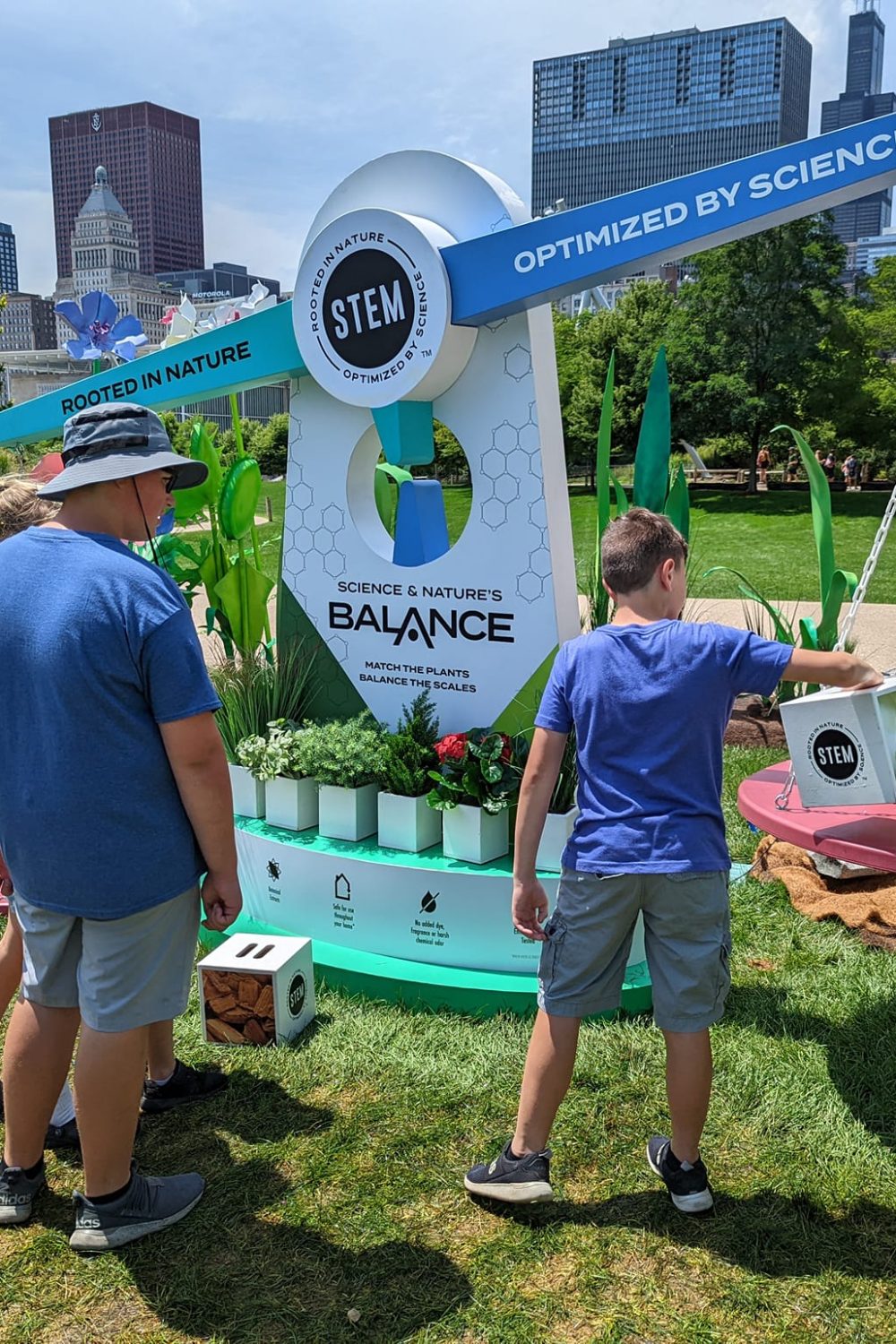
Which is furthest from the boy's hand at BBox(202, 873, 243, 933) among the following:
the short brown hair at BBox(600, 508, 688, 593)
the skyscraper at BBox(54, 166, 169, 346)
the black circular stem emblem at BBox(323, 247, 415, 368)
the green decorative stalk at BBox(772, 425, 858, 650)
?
the skyscraper at BBox(54, 166, 169, 346)

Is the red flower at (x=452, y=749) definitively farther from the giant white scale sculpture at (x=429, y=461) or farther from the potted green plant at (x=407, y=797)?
the giant white scale sculpture at (x=429, y=461)

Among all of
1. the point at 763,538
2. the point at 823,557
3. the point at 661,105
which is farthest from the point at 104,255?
the point at 823,557

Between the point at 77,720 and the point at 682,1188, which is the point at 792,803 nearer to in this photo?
the point at 682,1188

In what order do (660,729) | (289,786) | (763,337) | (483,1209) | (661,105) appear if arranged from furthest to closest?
1. (661,105)
2. (763,337)
3. (289,786)
4. (483,1209)
5. (660,729)

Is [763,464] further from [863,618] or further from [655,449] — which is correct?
[655,449]

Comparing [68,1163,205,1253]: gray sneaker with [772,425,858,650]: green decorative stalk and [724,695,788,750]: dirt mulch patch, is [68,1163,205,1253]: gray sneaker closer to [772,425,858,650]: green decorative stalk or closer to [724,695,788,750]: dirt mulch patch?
[772,425,858,650]: green decorative stalk

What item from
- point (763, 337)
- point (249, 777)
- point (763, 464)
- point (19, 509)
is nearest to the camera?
point (19, 509)

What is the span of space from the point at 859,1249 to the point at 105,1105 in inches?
62.7

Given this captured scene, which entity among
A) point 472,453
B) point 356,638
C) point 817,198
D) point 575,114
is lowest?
point 356,638

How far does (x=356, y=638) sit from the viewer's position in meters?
4.05

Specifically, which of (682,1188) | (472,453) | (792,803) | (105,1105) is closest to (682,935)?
(682,1188)

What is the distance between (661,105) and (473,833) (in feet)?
596

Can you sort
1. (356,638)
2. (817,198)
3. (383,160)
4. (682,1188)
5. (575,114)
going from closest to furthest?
1. (682,1188)
2. (817,198)
3. (383,160)
4. (356,638)
5. (575,114)

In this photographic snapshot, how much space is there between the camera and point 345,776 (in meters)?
3.67
